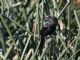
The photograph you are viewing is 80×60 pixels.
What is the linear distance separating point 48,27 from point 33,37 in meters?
0.04

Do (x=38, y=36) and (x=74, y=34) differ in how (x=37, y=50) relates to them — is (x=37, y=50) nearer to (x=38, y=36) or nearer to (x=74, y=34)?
(x=38, y=36)

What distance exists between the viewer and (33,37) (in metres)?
0.75

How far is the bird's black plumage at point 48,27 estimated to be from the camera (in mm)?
753

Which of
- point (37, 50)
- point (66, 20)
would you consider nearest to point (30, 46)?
point (37, 50)

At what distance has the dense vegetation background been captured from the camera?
0.73 meters

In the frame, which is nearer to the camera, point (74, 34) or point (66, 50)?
point (66, 50)

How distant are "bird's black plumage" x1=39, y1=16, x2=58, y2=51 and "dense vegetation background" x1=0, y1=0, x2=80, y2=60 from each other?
0.03 ft

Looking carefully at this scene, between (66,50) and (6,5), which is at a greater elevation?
(6,5)

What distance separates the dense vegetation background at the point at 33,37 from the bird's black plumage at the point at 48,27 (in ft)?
0.03

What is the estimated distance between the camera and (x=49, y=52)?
2.52 feet

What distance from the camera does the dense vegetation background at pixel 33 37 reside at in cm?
73

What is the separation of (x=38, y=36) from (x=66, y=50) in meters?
0.07

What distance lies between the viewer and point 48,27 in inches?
30.4

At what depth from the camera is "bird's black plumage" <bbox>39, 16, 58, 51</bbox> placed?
0.75m
